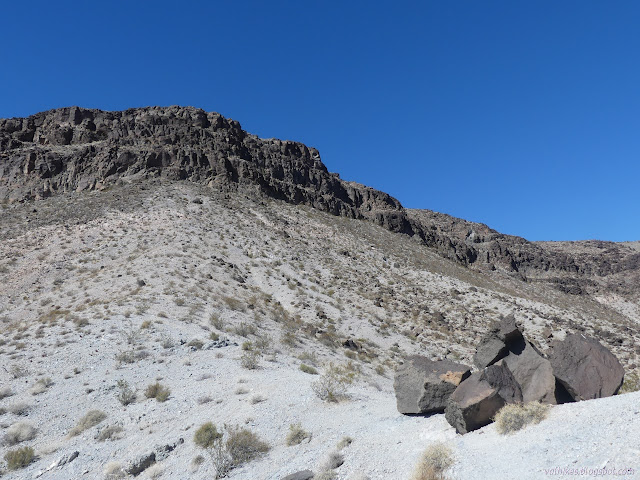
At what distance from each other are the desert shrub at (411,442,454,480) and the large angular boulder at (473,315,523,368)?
2.68 meters

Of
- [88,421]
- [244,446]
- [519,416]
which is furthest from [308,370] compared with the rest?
[519,416]

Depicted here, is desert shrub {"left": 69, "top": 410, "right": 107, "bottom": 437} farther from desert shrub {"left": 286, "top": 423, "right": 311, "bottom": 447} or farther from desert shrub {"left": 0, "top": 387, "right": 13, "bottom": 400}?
desert shrub {"left": 286, "top": 423, "right": 311, "bottom": 447}

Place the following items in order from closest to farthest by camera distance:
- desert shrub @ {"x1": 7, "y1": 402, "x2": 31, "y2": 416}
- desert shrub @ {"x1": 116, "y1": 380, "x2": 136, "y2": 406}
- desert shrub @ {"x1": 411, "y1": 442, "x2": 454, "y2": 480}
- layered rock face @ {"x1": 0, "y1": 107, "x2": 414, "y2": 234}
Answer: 1. desert shrub @ {"x1": 411, "y1": 442, "x2": 454, "y2": 480}
2. desert shrub @ {"x1": 7, "y1": 402, "x2": 31, "y2": 416}
3. desert shrub @ {"x1": 116, "y1": 380, "x2": 136, "y2": 406}
4. layered rock face @ {"x1": 0, "y1": 107, "x2": 414, "y2": 234}

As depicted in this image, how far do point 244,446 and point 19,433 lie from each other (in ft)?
18.5

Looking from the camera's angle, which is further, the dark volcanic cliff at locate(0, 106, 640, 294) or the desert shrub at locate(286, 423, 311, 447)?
the dark volcanic cliff at locate(0, 106, 640, 294)

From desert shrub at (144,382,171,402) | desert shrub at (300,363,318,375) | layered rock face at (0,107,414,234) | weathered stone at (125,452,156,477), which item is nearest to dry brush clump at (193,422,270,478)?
weathered stone at (125,452,156,477)

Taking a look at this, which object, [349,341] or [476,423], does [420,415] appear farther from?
[349,341]

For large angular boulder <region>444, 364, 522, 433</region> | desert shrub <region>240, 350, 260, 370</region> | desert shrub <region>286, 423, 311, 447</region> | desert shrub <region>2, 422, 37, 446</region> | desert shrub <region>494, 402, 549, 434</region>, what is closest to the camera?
desert shrub <region>494, 402, 549, 434</region>

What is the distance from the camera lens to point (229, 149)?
59031mm

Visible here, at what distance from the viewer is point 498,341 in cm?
874

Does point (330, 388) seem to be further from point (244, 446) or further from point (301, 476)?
point (301, 476)

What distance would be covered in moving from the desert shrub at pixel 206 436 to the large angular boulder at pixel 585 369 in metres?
7.09

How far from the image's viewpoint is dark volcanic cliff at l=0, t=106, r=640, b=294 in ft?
160

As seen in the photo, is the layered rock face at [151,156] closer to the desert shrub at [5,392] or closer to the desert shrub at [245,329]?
the desert shrub at [245,329]
